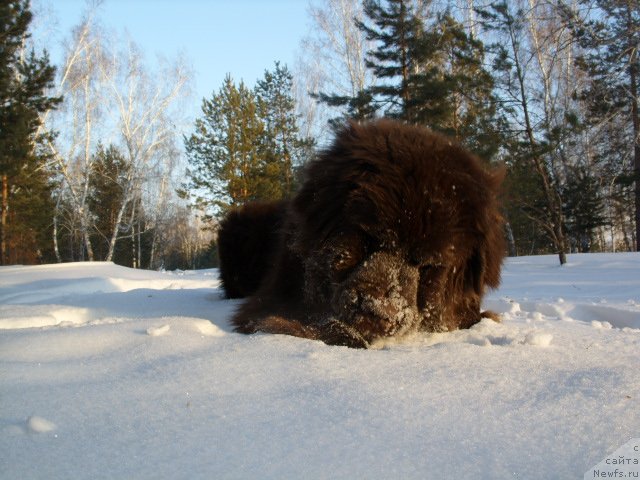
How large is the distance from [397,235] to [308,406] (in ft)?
3.35

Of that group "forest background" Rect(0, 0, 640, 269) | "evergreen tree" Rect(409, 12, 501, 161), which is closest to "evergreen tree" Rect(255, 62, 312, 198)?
"forest background" Rect(0, 0, 640, 269)

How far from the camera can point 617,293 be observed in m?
6.26

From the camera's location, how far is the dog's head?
6.22 feet

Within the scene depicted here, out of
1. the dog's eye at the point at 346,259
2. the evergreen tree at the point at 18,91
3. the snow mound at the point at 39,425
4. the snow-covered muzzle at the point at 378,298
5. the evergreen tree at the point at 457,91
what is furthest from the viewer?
the evergreen tree at the point at 457,91

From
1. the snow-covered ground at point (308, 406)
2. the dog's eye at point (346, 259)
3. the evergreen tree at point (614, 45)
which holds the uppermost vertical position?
the evergreen tree at point (614, 45)

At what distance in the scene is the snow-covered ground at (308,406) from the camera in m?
0.88

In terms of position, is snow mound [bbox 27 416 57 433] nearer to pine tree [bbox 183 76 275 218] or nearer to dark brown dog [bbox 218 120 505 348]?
dark brown dog [bbox 218 120 505 348]

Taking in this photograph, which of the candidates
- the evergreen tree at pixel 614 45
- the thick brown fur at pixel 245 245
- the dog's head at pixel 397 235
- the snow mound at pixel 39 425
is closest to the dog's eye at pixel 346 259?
the dog's head at pixel 397 235

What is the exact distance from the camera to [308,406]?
116cm

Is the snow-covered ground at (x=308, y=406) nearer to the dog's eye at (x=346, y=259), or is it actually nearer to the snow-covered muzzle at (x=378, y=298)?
the snow-covered muzzle at (x=378, y=298)

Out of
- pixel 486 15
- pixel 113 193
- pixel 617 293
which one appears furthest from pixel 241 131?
pixel 617 293

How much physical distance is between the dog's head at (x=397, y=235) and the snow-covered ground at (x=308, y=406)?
20 cm

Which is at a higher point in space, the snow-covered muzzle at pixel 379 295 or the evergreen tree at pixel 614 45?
the evergreen tree at pixel 614 45

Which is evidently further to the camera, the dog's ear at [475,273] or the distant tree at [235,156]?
the distant tree at [235,156]
